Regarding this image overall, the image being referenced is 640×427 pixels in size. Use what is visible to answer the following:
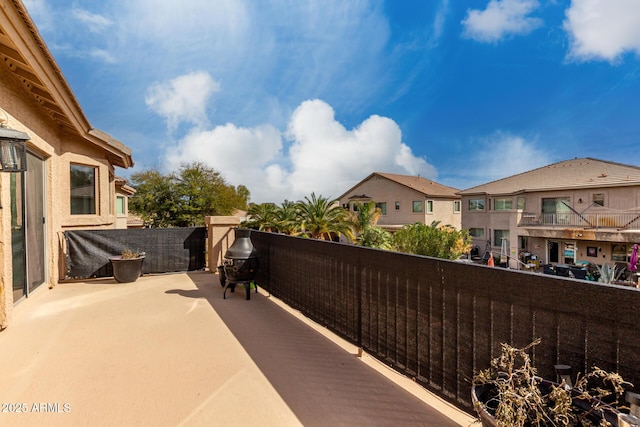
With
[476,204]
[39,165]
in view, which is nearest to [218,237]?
[39,165]

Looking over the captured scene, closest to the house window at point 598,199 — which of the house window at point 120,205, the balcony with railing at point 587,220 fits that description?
the balcony with railing at point 587,220

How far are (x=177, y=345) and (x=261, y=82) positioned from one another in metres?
13.8

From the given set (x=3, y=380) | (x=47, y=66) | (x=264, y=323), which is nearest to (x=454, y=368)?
(x=264, y=323)

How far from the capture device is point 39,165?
20.9 ft

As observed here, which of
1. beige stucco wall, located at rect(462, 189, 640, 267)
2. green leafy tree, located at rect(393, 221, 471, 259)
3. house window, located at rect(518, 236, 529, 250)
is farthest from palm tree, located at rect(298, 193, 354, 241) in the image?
house window, located at rect(518, 236, 529, 250)

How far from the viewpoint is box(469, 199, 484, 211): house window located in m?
28.7

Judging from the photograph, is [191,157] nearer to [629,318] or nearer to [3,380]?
[3,380]

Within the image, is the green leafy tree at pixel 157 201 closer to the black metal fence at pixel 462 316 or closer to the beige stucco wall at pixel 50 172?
the beige stucco wall at pixel 50 172

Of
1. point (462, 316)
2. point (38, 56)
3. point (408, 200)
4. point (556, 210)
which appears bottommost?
point (462, 316)

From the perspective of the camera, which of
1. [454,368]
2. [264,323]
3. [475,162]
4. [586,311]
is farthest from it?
[475,162]

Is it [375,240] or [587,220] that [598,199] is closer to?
[587,220]

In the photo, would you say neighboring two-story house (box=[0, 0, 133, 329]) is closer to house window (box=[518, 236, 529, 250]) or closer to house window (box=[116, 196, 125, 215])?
house window (box=[116, 196, 125, 215])

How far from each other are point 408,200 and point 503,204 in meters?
7.93

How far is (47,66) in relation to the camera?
477 centimetres
